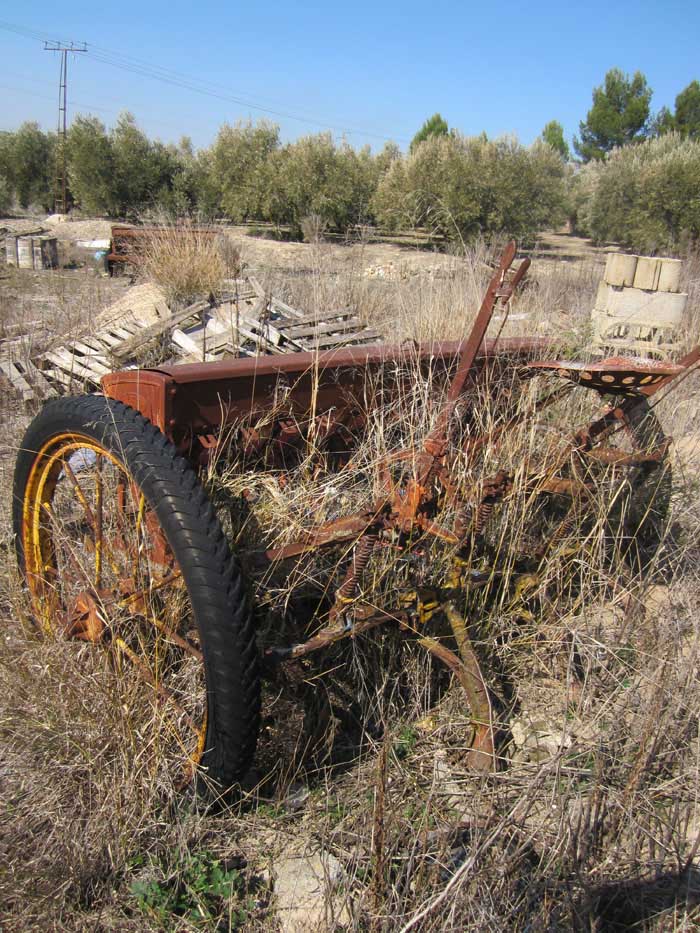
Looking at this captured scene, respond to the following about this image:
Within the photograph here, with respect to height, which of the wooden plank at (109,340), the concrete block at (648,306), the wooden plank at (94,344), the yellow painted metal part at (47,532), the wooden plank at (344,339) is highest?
the concrete block at (648,306)

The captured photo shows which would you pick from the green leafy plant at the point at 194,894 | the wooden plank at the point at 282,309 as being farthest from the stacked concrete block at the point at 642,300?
the green leafy plant at the point at 194,894

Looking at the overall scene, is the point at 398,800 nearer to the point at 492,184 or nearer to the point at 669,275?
the point at 669,275

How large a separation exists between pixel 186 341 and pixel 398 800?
4.11 metres

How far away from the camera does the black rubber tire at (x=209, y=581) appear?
1685 millimetres

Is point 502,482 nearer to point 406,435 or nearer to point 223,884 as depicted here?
point 406,435

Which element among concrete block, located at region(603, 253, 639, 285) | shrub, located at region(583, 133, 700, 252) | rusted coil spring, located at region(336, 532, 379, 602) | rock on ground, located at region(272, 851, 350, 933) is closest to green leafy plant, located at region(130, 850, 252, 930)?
rock on ground, located at region(272, 851, 350, 933)

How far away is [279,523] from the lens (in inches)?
101

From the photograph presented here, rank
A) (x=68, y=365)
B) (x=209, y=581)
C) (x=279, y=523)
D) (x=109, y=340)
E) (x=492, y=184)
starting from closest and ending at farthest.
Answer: (x=209, y=581) < (x=279, y=523) < (x=68, y=365) < (x=109, y=340) < (x=492, y=184)

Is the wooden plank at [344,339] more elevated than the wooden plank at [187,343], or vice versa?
the wooden plank at [344,339]

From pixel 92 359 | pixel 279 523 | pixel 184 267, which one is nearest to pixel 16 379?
pixel 92 359

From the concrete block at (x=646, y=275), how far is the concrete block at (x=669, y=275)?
52 mm

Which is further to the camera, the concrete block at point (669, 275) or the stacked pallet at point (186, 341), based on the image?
the concrete block at point (669, 275)

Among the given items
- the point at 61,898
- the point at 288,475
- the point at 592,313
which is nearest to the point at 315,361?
the point at 288,475

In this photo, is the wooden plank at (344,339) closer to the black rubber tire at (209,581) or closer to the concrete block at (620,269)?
the black rubber tire at (209,581)
